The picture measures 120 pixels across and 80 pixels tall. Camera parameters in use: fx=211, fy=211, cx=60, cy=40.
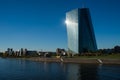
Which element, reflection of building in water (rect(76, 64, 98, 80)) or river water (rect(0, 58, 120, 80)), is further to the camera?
river water (rect(0, 58, 120, 80))

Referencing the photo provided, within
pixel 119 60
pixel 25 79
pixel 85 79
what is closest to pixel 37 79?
pixel 25 79

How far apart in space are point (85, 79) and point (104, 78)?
16.4ft

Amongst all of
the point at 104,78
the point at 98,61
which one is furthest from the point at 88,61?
the point at 104,78

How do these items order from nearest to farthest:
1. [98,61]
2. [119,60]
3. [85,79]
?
[85,79] → [119,60] → [98,61]

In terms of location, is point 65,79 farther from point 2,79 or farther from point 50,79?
point 2,79

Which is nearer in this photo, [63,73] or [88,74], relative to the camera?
[88,74]

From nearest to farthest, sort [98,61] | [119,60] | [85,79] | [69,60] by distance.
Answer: [85,79] → [119,60] → [98,61] → [69,60]

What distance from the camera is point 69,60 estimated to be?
5359 inches

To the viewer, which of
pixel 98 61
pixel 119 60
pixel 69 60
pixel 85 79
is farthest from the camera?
pixel 69 60

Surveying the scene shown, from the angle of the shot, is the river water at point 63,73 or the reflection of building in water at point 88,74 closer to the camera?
the reflection of building in water at point 88,74

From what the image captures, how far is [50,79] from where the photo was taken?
1933 inches

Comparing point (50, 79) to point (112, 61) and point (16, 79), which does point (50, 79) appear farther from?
point (112, 61)

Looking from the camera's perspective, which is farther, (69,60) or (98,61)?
(69,60)

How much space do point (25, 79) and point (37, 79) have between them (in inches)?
111
